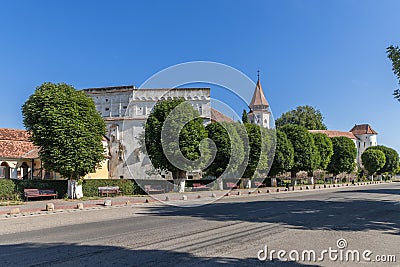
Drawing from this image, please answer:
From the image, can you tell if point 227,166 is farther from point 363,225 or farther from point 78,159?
point 363,225

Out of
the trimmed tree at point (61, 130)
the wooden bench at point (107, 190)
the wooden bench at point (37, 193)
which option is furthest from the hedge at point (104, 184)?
the wooden bench at point (37, 193)

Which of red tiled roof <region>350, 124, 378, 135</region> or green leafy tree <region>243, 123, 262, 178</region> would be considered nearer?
green leafy tree <region>243, 123, 262, 178</region>

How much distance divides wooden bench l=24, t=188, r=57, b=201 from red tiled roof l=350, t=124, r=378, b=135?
116122 millimetres

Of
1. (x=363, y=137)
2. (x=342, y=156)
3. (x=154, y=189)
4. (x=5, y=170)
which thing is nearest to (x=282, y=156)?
(x=154, y=189)

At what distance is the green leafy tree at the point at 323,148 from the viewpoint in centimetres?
6181

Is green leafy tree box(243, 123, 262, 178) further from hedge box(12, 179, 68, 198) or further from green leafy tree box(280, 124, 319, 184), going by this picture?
hedge box(12, 179, 68, 198)

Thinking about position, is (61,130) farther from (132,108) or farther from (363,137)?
(363,137)

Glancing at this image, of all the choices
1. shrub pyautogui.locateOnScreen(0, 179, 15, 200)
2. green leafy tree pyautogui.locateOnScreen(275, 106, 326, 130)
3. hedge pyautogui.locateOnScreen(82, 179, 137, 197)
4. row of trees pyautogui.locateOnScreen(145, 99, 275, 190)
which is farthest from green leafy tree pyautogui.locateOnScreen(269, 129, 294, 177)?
green leafy tree pyautogui.locateOnScreen(275, 106, 326, 130)

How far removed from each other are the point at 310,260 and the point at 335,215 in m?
9.07

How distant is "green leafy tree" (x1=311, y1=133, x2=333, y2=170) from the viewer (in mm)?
61812

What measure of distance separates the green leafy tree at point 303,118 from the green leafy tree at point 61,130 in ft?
260

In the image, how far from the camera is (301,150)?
182 feet

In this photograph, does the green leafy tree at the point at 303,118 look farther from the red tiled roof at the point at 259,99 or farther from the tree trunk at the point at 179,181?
the tree trunk at the point at 179,181

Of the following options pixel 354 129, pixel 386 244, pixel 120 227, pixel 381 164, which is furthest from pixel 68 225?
pixel 354 129
